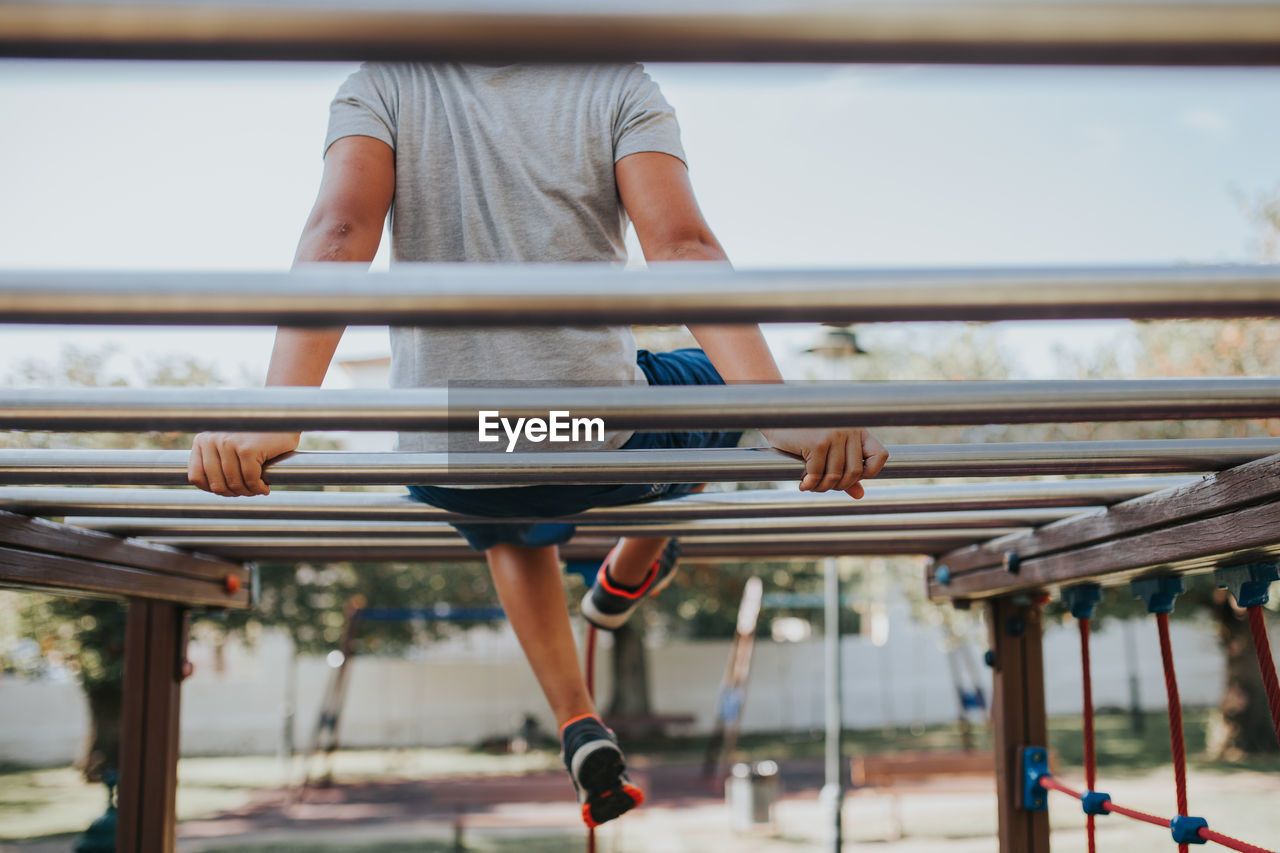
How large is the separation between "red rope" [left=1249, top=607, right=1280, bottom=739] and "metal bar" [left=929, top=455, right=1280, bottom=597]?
20 cm

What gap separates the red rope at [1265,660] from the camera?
152cm

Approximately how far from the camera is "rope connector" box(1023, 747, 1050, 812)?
7.86 ft

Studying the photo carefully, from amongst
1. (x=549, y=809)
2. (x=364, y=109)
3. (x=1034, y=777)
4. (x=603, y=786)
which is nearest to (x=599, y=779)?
(x=603, y=786)

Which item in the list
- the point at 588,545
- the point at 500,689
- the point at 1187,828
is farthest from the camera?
the point at 500,689

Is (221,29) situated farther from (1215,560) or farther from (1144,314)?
(1215,560)

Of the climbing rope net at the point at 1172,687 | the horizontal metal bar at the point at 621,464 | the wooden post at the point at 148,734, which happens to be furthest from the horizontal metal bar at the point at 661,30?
the wooden post at the point at 148,734

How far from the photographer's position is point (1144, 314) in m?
0.70

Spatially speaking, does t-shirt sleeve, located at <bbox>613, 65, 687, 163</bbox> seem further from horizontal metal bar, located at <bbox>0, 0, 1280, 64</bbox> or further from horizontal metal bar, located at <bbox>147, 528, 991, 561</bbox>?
horizontal metal bar, located at <bbox>147, 528, 991, 561</bbox>

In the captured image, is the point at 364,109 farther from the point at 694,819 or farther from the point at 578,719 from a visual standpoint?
the point at 694,819

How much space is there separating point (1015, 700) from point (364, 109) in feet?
6.73

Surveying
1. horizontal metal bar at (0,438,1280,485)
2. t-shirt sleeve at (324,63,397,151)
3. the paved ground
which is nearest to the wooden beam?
horizontal metal bar at (0,438,1280,485)

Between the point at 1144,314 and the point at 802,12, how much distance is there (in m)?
0.37

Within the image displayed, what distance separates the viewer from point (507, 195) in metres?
1.37

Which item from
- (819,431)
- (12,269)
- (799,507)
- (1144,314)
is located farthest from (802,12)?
(799,507)
